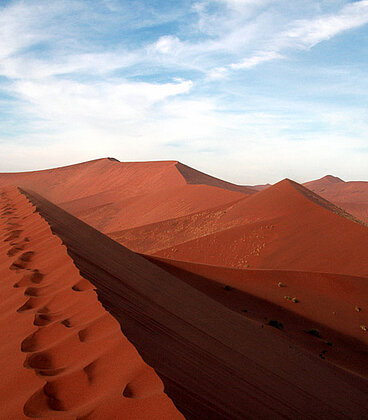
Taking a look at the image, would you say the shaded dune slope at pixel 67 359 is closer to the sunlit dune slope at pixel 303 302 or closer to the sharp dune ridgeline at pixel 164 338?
the sharp dune ridgeline at pixel 164 338

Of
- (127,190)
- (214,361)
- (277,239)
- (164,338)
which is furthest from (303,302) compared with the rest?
(127,190)

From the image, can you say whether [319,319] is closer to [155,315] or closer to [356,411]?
[356,411]

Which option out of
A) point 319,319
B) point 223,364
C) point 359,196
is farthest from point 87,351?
point 359,196

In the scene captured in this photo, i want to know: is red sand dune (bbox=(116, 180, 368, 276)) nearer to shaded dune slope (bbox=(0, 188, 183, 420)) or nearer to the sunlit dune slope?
the sunlit dune slope

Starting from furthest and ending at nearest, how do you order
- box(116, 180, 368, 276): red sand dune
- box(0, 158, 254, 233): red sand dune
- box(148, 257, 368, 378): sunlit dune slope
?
box(0, 158, 254, 233): red sand dune → box(116, 180, 368, 276): red sand dune → box(148, 257, 368, 378): sunlit dune slope

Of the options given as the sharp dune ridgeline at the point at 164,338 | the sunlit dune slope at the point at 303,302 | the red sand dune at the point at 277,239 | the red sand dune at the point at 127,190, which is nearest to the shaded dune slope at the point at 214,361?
the sharp dune ridgeline at the point at 164,338

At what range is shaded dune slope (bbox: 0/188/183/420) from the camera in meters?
1.70

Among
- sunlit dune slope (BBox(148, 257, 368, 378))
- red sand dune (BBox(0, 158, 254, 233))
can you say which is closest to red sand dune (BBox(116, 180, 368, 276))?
sunlit dune slope (BBox(148, 257, 368, 378))

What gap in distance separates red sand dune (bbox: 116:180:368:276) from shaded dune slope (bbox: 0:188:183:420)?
1176cm

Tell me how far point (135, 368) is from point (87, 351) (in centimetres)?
43

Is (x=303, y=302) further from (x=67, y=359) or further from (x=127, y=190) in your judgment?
(x=127, y=190)

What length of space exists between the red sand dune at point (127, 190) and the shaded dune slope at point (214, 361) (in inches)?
1001

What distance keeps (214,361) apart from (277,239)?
1376cm

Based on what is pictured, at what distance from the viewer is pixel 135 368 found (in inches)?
77.2
